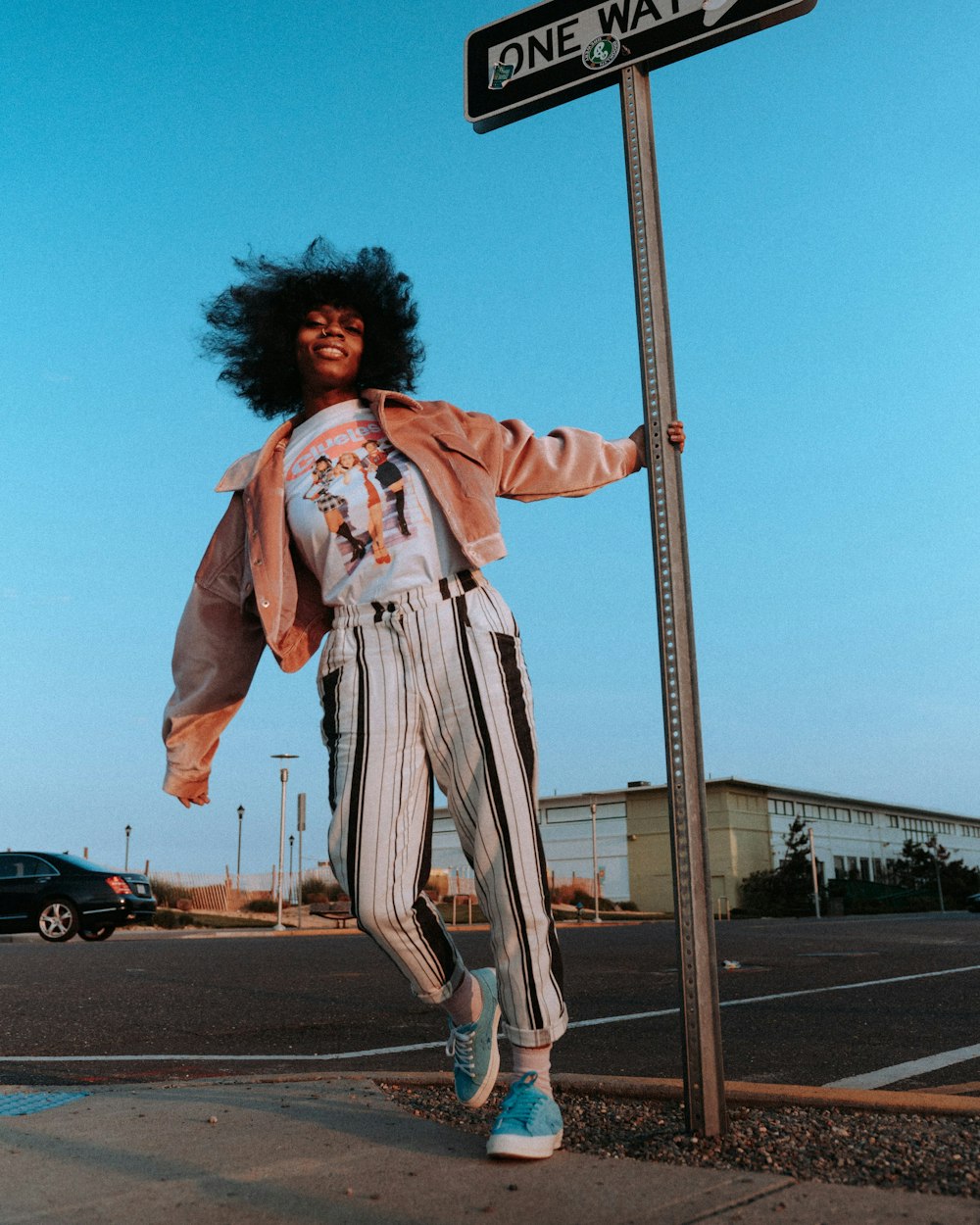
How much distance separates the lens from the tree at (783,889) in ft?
163

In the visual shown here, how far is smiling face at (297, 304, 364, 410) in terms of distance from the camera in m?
3.48

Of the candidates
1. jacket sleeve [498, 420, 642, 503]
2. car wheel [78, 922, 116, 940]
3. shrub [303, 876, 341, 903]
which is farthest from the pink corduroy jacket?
shrub [303, 876, 341, 903]

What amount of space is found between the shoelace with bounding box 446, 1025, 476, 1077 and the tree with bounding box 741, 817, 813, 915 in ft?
162

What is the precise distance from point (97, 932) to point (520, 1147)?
1526 cm

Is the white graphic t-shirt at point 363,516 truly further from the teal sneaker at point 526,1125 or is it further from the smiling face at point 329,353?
the teal sneaker at point 526,1125

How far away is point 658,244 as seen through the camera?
309 cm

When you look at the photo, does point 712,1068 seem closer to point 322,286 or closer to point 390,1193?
point 390,1193

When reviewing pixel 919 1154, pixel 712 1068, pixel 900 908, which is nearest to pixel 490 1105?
pixel 712 1068

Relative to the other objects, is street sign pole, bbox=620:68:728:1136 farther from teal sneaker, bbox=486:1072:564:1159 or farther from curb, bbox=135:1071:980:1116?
curb, bbox=135:1071:980:1116

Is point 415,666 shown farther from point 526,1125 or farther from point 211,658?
point 526,1125

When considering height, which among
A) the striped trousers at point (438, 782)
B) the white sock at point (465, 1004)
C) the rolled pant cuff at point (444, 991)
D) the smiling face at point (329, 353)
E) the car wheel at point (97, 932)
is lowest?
the car wheel at point (97, 932)

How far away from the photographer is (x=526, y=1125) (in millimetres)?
2477

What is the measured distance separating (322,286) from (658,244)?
1.20 m

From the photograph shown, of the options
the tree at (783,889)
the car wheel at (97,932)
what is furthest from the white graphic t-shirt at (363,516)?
the tree at (783,889)
